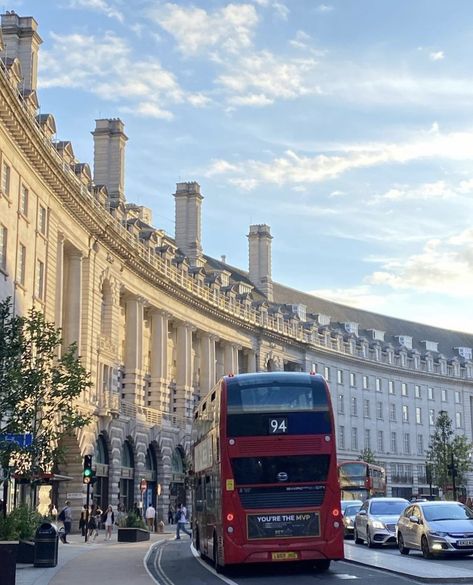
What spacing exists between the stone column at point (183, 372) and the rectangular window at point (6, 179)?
34972mm

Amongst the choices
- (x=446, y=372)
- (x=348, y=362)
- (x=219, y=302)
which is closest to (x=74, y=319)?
(x=219, y=302)

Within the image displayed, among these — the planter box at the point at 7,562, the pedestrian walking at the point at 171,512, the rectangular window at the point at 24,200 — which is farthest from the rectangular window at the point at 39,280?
the pedestrian walking at the point at 171,512

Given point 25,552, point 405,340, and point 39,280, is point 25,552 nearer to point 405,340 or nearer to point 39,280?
point 39,280

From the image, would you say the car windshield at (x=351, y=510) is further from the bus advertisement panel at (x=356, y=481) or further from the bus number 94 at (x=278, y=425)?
the bus number 94 at (x=278, y=425)

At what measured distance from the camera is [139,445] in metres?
65.1

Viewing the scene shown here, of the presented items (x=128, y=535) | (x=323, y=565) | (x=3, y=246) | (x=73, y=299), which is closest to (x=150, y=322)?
(x=73, y=299)

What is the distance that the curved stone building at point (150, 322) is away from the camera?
46.4 metres

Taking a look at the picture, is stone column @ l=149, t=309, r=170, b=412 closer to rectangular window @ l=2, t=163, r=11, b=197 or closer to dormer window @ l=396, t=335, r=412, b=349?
rectangular window @ l=2, t=163, r=11, b=197

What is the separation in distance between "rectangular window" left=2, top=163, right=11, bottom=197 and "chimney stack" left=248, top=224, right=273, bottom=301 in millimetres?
58409

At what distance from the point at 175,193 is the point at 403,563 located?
62.0 metres

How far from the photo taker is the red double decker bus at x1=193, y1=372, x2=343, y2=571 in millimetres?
22328

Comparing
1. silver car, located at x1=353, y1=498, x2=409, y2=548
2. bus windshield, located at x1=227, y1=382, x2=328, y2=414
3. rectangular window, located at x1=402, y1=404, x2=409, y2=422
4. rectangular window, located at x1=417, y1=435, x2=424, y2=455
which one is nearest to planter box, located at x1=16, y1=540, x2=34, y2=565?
bus windshield, located at x1=227, y1=382, x2=328, y2=414

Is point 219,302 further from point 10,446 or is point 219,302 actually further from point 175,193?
point 10,446

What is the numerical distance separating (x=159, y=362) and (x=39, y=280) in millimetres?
24550
